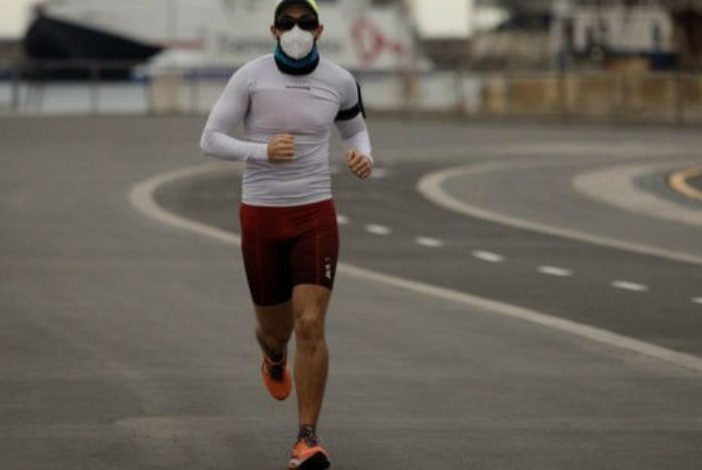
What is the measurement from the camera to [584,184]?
33656 millimetres

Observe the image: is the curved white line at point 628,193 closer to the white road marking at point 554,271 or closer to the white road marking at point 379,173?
the white road marking at point 379,173

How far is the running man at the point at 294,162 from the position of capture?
416 inches

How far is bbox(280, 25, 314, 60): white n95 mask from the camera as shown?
10.5 metres

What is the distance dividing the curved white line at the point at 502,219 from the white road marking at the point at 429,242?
143 centimetres

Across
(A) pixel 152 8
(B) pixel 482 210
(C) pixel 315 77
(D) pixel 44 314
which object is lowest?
(A) pixel 152 8

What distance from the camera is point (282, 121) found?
A: 10.7 meters

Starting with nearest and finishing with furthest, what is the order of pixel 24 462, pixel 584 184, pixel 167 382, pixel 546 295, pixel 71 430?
pixel 24 462 → pixel 71 430 → pixel 167 382 → pixel 546 295 → pixel 584 184

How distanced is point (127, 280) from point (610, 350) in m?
5.60

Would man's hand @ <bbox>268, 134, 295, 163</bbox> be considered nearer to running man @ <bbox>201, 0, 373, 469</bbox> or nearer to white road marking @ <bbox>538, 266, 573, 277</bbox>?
running man @ <bbox>201, 0, 373, 469</bbox>

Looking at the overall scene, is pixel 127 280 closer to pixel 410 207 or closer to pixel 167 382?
pixel 167 382

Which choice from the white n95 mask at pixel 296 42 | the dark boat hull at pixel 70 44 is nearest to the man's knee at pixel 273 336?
the white n95 mask at pixel 296 42

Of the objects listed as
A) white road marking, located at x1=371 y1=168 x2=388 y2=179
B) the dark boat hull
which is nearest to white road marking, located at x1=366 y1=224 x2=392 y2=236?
white road marking, located at x1=371 y1=168 x2=388 y2=179

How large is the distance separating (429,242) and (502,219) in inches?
129

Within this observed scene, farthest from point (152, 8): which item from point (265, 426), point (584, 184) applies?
point (265, 426)
